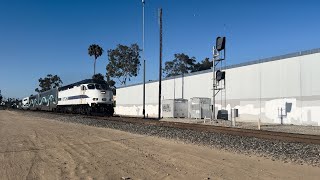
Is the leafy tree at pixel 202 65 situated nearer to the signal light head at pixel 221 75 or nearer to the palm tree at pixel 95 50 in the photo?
the palm tree at pixel 95 50

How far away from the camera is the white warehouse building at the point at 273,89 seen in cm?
2888

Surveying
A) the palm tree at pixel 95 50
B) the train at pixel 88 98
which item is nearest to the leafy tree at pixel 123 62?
the palm tree at pixel 95 50

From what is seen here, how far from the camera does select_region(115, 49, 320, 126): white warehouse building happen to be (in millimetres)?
28875

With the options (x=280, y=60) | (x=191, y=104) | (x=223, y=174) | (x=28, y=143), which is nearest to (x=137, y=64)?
(x=191, y=104)

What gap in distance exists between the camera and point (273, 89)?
32500 mm

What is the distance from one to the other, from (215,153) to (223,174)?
131 inches

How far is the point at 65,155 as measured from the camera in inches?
437

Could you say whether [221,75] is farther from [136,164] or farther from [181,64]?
[181,64]

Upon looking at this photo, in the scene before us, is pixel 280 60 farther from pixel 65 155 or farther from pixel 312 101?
→ pixel 65 155

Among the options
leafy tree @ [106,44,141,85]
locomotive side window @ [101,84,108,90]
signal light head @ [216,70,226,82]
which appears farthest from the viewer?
leafy tree @ [106,44,141,85]

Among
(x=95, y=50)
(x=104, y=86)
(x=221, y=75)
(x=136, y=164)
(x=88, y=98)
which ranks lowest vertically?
(x=136, y=164)

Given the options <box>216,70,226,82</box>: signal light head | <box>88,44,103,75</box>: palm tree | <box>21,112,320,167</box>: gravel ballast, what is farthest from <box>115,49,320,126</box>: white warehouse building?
<box>88,44,103,75</box>: palm tree

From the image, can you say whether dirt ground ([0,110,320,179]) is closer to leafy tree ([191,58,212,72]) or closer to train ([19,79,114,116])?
train ([19,79,114,116])

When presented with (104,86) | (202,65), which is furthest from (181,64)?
(104,86)
